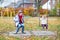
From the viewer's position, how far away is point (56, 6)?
2.64m

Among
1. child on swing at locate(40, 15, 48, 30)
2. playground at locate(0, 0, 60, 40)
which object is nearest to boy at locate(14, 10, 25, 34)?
playground at locate(0, 0, 60, 40)

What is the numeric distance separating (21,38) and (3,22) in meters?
0.23

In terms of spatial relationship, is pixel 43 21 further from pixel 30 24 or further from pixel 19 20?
pixel 19 20

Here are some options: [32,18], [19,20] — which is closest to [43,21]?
[32,18]

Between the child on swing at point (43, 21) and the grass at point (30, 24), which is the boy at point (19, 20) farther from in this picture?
the child on swing at point (43, 21)

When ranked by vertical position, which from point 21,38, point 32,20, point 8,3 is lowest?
point 21,38

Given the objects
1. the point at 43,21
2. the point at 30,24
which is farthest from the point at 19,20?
the point at 43,21

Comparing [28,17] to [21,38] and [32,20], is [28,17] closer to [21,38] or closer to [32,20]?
[32,20]

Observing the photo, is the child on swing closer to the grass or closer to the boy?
the grass

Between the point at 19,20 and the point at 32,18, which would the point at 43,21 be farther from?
the point at 19,20

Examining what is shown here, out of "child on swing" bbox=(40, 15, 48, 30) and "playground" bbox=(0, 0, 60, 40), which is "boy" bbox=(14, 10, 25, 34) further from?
"child on swing" bbox=(40, 15, 48, 30)

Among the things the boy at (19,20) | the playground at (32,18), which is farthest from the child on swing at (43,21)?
the boy at (19,20)

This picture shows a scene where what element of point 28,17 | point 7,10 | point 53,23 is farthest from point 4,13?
point 53,23

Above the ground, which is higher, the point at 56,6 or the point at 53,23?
the point at 56,6
